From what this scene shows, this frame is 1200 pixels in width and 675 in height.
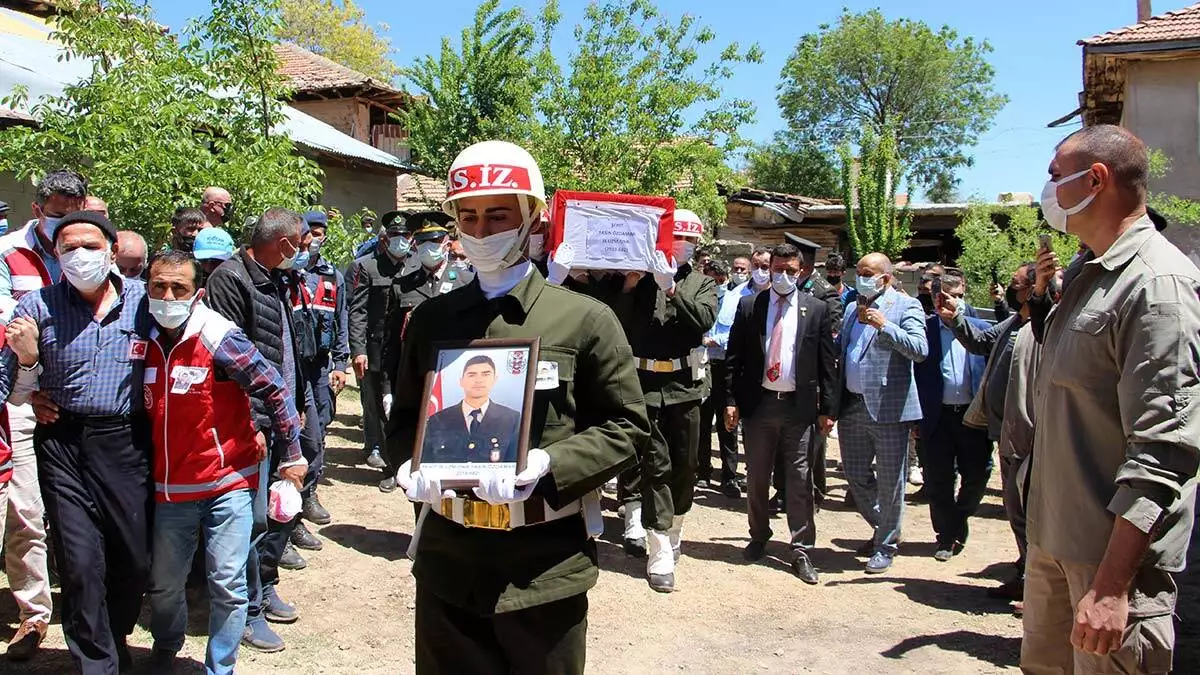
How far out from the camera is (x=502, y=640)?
287 centimetres

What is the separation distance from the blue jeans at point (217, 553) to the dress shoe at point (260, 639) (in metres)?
0.88

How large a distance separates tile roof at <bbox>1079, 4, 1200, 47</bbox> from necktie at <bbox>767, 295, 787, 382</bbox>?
14.5 m

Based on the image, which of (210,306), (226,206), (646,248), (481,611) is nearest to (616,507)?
(646,248)

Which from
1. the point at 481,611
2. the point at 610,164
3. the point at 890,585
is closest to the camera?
the point at 481,611

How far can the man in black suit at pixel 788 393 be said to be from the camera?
24.1 ft

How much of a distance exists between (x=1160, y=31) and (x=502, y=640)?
68.7 feet

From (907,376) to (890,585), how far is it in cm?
160

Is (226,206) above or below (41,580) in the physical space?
above

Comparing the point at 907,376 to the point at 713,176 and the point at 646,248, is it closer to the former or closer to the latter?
the point at 646,248

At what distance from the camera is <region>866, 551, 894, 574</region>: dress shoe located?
7586mm

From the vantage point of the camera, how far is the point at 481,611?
282 centimetres

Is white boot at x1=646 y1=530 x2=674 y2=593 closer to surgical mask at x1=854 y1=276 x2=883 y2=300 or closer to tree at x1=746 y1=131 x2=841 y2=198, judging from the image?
surgical mask at x1=854 y1=276 x2=883 y2=300

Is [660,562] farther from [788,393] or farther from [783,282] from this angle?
[783,282]

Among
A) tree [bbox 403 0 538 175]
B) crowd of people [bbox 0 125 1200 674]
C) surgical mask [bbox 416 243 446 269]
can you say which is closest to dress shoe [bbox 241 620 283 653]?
crowd of people [bbox 0 125 1200 674]
